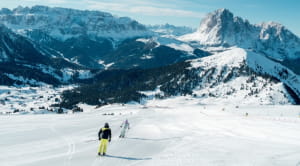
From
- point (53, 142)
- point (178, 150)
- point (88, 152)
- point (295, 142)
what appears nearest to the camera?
point (88, 152)

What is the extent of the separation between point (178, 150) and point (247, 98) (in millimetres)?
174380

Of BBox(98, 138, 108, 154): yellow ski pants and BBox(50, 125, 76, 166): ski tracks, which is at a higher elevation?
BBox(98, 138, 108, 154): yellow ski pants

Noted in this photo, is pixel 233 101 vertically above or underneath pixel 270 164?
underneath

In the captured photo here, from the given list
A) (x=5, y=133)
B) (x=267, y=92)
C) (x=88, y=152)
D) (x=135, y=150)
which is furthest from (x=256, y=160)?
(x=267, y=92)

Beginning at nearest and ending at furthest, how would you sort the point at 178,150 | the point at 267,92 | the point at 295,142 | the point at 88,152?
the point at 88,152
the point at 178,150
the point at 295,142
the point at 267,92

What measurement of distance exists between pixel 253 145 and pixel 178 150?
9.19 meters

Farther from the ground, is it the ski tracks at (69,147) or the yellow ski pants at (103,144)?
the yellow ski pants at (103,144)

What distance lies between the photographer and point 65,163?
24.9 m

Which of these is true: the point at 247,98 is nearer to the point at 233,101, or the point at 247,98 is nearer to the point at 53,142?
the point at 233,101

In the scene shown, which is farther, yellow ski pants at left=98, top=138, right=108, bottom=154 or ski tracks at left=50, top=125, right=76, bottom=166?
yellow ski pants at left=98, top=138, right=108, bottom=154

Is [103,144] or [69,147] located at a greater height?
[103,144]

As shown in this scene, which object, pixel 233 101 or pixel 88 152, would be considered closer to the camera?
pixel 88 152

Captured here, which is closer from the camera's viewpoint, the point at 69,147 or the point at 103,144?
the point at 103,144

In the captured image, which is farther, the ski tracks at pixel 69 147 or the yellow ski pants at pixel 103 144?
the yellow ski pants at pixel 103 144
